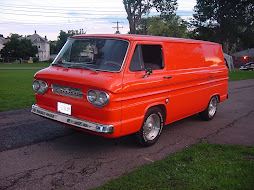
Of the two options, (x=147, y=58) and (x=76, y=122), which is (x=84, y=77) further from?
(x=147, y=58)

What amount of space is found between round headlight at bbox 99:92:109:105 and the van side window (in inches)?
29.4

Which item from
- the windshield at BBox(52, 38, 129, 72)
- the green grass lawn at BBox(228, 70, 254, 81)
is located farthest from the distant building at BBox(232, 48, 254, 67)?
the windshield at BBox(52, 38, 129, 72)

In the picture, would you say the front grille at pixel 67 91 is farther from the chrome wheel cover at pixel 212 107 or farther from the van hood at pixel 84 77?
the chrome wheel cover at pixel 212 107

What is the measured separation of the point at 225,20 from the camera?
4116cm

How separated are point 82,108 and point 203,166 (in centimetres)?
212

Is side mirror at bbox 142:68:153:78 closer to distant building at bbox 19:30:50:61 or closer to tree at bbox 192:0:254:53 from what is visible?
tree at bbox 192:0:254:53

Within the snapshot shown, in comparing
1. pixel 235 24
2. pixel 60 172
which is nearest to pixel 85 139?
pixel 60 172

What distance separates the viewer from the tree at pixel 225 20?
1607 inches

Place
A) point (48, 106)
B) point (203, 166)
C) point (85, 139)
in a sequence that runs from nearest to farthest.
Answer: point (203, 166), point (48, 106), point (85, 139)

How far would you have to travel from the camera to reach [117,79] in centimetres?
416

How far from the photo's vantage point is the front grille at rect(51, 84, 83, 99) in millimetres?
4367

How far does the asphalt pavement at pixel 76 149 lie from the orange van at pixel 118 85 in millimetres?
467

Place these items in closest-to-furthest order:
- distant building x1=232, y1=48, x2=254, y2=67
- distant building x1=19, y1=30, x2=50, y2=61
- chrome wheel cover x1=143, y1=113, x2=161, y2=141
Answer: chrome wheel cover x1=143, y1=113, x2=161, y2=141
distant building x1=232, y1=48, x2=254, y2=67
distant building x1=19, y1=30, x2=50, y2=61

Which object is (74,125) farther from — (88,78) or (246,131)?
(246,131)
